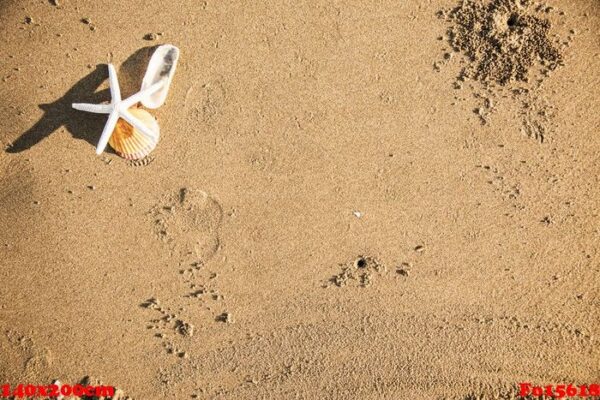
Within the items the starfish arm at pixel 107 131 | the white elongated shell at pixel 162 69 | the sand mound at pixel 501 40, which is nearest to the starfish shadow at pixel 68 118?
the starfish arm at pixel 107 131

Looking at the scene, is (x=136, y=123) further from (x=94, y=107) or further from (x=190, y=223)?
(x=190, y=223)

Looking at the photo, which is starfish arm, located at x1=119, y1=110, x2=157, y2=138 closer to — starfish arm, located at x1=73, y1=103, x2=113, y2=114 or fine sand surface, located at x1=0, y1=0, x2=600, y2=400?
starfish arm, located at x1=73, y1=103, x2=113, y2=114

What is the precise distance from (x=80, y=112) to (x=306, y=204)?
221cm

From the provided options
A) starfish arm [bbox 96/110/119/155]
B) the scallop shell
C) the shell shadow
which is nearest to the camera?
starfish arm [bbox 96/110/119/155]

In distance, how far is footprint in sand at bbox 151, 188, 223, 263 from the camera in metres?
3.60

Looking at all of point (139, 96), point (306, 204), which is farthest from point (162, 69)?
point (306, 204)

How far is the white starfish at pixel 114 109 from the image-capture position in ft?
10.8

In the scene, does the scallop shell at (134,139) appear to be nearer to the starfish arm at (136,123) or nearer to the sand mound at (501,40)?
the starfish arm at (136,123)

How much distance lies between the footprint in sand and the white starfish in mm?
649

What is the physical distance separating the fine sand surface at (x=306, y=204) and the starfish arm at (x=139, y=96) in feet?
0.77

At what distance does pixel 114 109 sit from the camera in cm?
330

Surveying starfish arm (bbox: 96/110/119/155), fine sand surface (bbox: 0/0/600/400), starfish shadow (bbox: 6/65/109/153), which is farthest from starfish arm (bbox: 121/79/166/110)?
starfish shadow (bbox: 6/65/109/153)

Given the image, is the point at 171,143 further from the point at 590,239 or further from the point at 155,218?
the point at 590,239

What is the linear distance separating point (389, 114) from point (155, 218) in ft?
7.62
